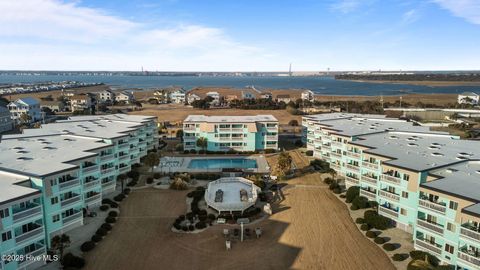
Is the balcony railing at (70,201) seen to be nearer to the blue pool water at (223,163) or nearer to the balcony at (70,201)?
the balcony at (70,201)

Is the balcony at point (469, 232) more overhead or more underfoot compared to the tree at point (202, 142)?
more overhead

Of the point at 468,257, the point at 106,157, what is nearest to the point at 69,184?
the point at 106,157

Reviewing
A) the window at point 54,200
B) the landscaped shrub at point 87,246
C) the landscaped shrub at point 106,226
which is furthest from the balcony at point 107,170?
the landscaped shrub at point 87,246

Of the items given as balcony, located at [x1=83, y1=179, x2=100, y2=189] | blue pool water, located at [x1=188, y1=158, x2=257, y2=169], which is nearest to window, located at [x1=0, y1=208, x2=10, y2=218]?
balcony, located at [x1=83, y1=179, x2=100, y2=189]

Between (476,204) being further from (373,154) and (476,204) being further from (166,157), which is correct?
(166,157)

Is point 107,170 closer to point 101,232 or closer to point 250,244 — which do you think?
point 101,232

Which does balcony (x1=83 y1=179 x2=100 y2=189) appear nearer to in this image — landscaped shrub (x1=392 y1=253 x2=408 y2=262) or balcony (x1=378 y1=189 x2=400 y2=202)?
balcony (x1=378 y1=189 x2=400 y2=202)

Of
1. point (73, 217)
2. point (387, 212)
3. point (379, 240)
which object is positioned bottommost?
point (379, 240)
